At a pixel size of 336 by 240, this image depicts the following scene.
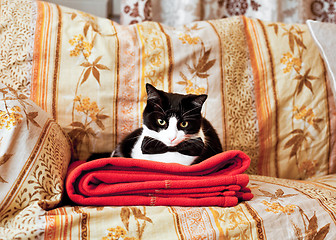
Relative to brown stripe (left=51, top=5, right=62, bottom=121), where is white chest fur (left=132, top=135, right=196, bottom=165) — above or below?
below

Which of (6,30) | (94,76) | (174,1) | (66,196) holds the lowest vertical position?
(66,196)

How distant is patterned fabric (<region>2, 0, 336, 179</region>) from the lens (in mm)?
1152

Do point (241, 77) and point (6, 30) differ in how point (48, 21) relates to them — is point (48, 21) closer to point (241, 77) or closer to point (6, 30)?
point (6, 30)

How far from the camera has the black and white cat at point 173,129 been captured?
0.92m

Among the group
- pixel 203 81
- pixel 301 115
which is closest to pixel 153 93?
pixel 203 81

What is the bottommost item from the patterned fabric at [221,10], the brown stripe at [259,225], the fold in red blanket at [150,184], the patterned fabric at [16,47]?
the brown stripe at [259,225]

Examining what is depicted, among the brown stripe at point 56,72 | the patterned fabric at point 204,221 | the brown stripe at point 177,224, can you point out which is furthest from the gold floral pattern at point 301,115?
the brown stripe at point 56,72

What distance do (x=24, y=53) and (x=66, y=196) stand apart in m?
0.51

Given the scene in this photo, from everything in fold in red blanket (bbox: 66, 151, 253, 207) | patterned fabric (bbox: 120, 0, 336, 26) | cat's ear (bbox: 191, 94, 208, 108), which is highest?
patterned fabric (bbox: 120, 0, 336, 26)

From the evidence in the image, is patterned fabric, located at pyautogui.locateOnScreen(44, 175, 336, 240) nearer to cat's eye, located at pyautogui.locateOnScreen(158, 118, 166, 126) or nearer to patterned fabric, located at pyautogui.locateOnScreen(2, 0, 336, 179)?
cat's eye, located at pyautogui.locateOnScreen(158, 118, 166, 126)

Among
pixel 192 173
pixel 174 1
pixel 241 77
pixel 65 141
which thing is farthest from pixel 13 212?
pixel 174 1

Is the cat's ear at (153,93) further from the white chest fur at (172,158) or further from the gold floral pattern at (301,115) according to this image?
the gold floral pattern at (301,115)

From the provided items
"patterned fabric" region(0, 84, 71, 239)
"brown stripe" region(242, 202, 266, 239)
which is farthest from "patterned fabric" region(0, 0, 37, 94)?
"brown stripe" region(242, 202, 266, 239)

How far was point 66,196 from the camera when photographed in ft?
2.81
